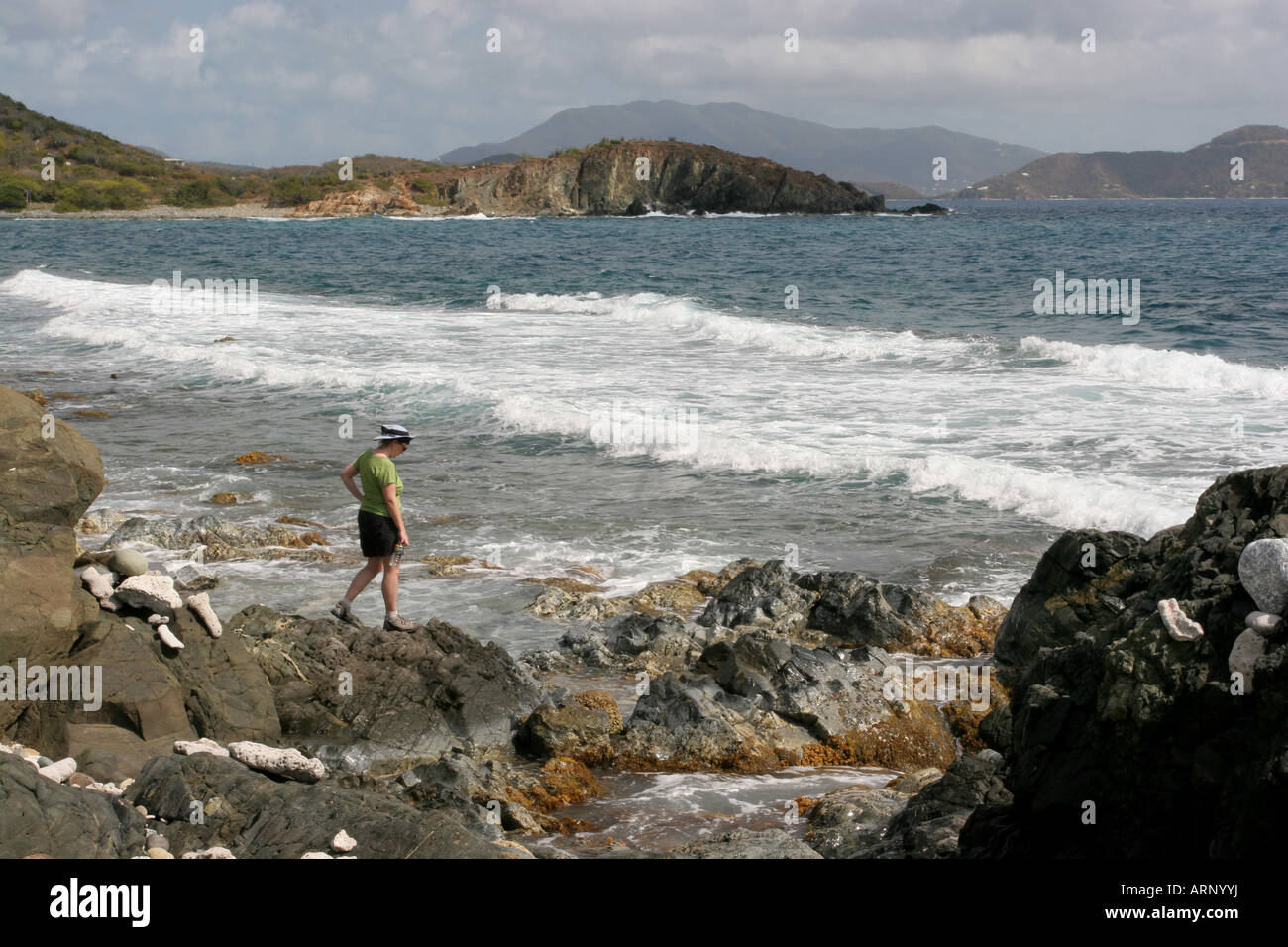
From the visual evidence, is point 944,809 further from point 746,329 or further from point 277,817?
point 746,329

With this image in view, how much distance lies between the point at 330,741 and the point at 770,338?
2059 cm

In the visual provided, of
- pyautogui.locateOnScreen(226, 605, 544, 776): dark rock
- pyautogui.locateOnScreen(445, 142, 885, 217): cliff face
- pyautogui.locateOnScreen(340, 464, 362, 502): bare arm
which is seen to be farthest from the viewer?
pyautogui.locateOnScreen(445, 142, 885, 217): cliff face

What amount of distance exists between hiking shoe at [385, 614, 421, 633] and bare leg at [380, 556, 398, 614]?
98 millimetres

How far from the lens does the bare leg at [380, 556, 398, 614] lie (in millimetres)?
8203

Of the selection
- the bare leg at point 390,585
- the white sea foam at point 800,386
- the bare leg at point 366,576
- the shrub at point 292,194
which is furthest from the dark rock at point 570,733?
the shrub at point 292,194

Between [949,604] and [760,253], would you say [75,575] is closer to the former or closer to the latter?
[949,604]

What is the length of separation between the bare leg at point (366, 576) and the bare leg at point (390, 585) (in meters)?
0.07

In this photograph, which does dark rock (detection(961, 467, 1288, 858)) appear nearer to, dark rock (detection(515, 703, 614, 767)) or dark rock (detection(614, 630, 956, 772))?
dark rock (detection(614, 630, 956, 772))

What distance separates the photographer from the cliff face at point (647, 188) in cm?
12750

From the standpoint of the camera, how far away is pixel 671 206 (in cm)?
12975

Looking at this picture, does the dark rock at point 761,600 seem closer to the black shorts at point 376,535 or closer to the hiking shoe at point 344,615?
the black shorts at point 376,535

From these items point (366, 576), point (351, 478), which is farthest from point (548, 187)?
point (366, 576)

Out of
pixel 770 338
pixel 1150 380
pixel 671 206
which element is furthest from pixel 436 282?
pixel 671 206

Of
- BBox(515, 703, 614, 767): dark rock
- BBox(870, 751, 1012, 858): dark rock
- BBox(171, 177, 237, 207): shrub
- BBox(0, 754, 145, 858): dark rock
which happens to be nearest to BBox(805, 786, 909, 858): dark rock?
BBox(870, 751, 1012, 858): dark rock
